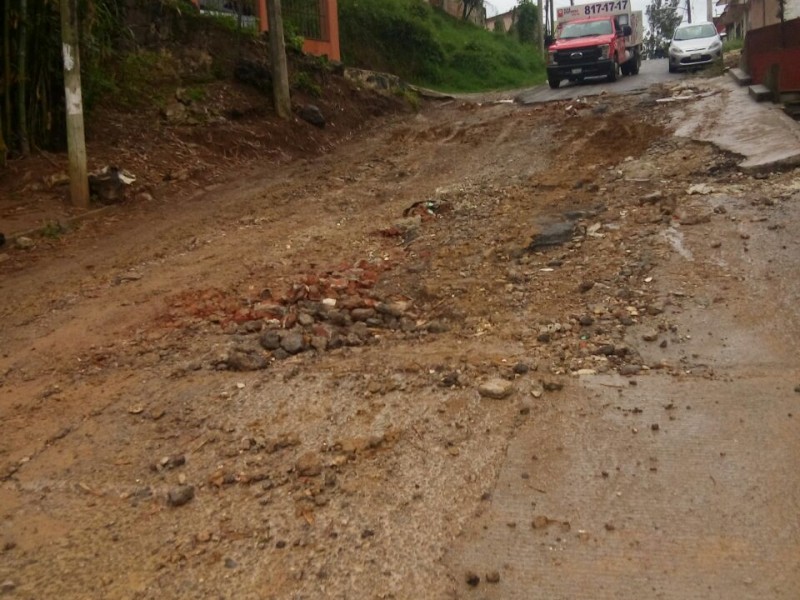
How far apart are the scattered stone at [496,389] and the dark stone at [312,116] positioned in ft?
36.6

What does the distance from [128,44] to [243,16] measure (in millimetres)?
3738

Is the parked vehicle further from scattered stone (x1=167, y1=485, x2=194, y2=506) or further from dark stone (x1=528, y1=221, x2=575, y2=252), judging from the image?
scattered stone (x1=167, y1=485, x2=194, y2=506)

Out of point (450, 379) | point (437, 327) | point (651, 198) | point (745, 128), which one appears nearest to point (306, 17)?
point (745, 128)

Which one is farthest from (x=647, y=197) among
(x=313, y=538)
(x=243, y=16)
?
(x=243, y=16)

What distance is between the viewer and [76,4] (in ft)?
30.5

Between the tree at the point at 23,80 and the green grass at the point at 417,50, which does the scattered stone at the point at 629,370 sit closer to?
the tree at the point at 23,80

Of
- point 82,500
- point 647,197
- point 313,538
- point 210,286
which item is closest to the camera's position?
point 313,538

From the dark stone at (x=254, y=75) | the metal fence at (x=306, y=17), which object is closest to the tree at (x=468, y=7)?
the metal fence at (x=306, y=17)

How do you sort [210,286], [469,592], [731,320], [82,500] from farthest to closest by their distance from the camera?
[210,286] < [731,320] < [82,500] < [469,592]

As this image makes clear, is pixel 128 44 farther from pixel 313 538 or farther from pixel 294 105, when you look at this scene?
pixel 313 538

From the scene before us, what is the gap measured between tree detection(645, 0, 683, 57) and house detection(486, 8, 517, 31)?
13.9 metres

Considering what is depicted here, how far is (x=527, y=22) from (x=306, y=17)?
27692 millimetres

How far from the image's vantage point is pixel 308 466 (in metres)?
3.87

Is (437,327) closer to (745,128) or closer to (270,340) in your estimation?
(270,340)
